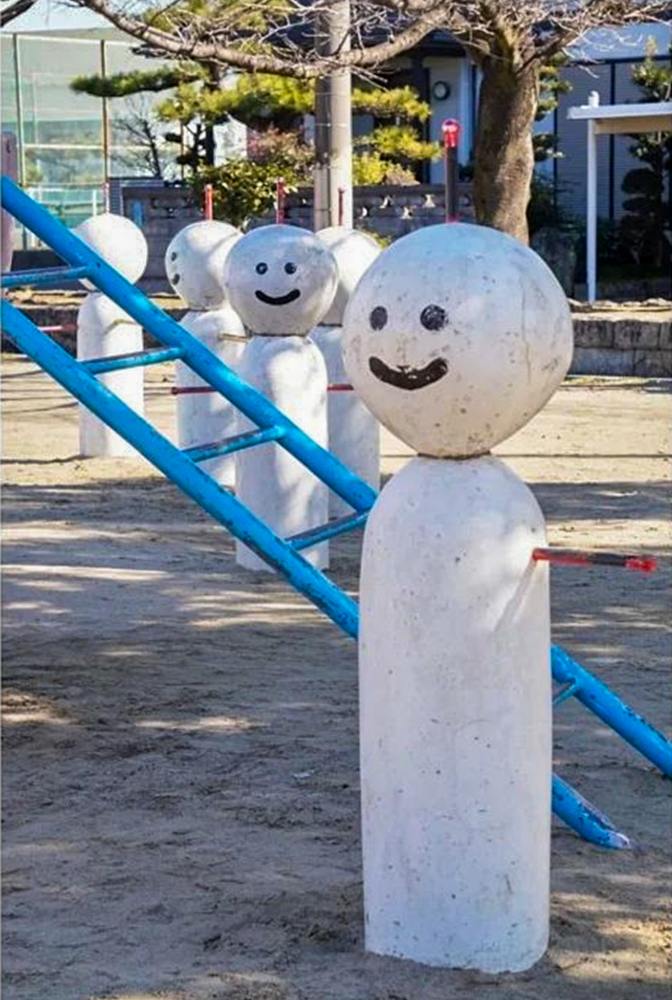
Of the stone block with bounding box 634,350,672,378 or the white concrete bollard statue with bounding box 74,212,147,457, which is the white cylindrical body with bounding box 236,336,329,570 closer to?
the white concrete bollard statue with bounding box 74,212,147,457

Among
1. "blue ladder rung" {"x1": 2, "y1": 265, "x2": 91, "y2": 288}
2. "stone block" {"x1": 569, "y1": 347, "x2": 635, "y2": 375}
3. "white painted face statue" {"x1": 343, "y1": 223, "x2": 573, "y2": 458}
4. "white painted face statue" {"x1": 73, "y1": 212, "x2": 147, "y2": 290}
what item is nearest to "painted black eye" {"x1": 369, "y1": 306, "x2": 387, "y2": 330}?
"white painted face statue" {"x1": 343, "y1": 223, "x2": 573, "y2": 458}

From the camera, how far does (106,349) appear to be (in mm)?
11594

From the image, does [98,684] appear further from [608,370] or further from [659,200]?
[659,200]

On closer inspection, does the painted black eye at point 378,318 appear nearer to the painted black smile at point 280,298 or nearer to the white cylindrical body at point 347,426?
the painted black smile at point 280,298

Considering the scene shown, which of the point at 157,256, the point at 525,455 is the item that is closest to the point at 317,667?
the point at 525,455

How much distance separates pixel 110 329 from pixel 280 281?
12.0 ft

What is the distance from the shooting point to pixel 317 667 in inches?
258

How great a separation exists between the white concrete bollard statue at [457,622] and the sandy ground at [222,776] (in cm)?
18

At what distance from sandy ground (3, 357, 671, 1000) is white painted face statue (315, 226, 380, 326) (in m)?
1.21

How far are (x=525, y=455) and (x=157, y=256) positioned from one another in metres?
13.3

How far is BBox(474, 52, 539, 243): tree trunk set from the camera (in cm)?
1612

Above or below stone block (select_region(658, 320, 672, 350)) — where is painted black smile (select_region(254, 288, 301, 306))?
above

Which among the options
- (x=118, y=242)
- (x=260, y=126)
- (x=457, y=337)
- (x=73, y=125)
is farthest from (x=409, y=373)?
(x=73, y=125)

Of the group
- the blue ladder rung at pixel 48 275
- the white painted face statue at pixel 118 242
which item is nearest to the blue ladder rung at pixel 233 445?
the blue ladder rung at pixel 48 275
